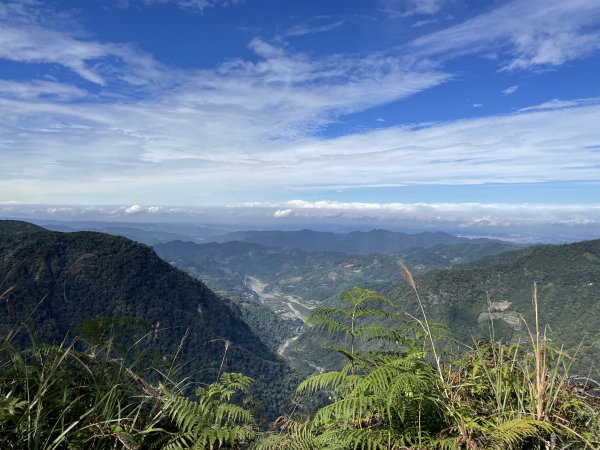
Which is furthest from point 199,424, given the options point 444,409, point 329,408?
point 444,409

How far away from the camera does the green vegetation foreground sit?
3.06 metres

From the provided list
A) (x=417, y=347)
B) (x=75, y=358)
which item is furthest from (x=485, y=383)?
(x=75, y=358)

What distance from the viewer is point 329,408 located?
12.1 feet

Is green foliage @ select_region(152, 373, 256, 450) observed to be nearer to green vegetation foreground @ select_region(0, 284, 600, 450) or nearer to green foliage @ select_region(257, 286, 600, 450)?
green vegetation foreground @ select_region(0, 284, 600, 450)

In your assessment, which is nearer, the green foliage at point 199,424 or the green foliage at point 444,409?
the green foliage at point 444,409

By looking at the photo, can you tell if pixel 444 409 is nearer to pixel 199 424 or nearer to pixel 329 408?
pixel 329 408

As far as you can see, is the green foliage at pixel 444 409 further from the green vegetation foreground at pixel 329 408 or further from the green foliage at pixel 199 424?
the green foliage at pixel 199 424

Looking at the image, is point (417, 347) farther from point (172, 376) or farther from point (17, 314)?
point (17, 314)

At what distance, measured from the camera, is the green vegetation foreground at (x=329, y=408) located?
3064 mm

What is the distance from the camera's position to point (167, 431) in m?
3.53

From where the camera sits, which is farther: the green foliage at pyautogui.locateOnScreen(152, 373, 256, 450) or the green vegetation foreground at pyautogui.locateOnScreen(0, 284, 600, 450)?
the green foliage at pyautogui.locateOnScreen(152, 373, 256, 450)

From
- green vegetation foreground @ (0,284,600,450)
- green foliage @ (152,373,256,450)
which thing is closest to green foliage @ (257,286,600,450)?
green vegetation foreground @ (0,284,600,450)

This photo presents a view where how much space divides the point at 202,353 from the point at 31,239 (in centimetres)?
10323

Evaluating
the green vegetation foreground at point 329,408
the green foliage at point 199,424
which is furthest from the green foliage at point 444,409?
the green foliage at point 199,424
